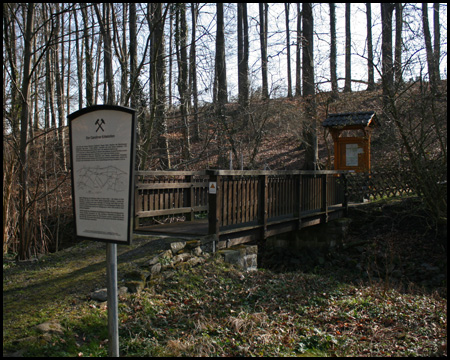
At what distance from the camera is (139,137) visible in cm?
1216

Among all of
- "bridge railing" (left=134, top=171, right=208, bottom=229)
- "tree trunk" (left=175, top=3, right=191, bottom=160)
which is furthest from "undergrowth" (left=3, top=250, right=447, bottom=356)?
"tree trunk" (left=175, top=3, right=191, bottom=160)

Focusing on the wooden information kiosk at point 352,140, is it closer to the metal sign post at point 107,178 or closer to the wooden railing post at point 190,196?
the wooden railing post at point 190,196

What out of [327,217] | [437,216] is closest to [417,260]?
[327,217]

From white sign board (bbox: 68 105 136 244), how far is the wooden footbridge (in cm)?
340

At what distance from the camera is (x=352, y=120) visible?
15.0 m

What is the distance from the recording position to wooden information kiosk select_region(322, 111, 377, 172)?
49.1ft

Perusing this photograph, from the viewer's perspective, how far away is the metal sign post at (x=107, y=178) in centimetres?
347

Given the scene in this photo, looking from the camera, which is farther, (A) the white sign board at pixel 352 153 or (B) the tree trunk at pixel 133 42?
(A) the white sign board at pixel 352 153

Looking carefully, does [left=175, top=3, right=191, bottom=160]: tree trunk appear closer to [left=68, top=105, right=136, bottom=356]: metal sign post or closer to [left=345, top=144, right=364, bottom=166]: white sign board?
[left=345, top=144, right=364, bottom=166]: white sign board

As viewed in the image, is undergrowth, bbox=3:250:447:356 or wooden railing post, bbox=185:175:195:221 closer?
undergrowth, bbox=3:250:447:356

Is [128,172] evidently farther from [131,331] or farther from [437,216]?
[437,216]

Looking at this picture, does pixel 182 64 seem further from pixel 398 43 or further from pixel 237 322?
pixel 237 322

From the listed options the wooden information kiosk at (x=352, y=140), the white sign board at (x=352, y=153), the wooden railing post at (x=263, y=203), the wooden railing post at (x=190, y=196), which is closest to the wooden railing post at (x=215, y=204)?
the wooden railing post at (x=263, y=203)

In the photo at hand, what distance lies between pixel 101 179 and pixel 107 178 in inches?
3.0
